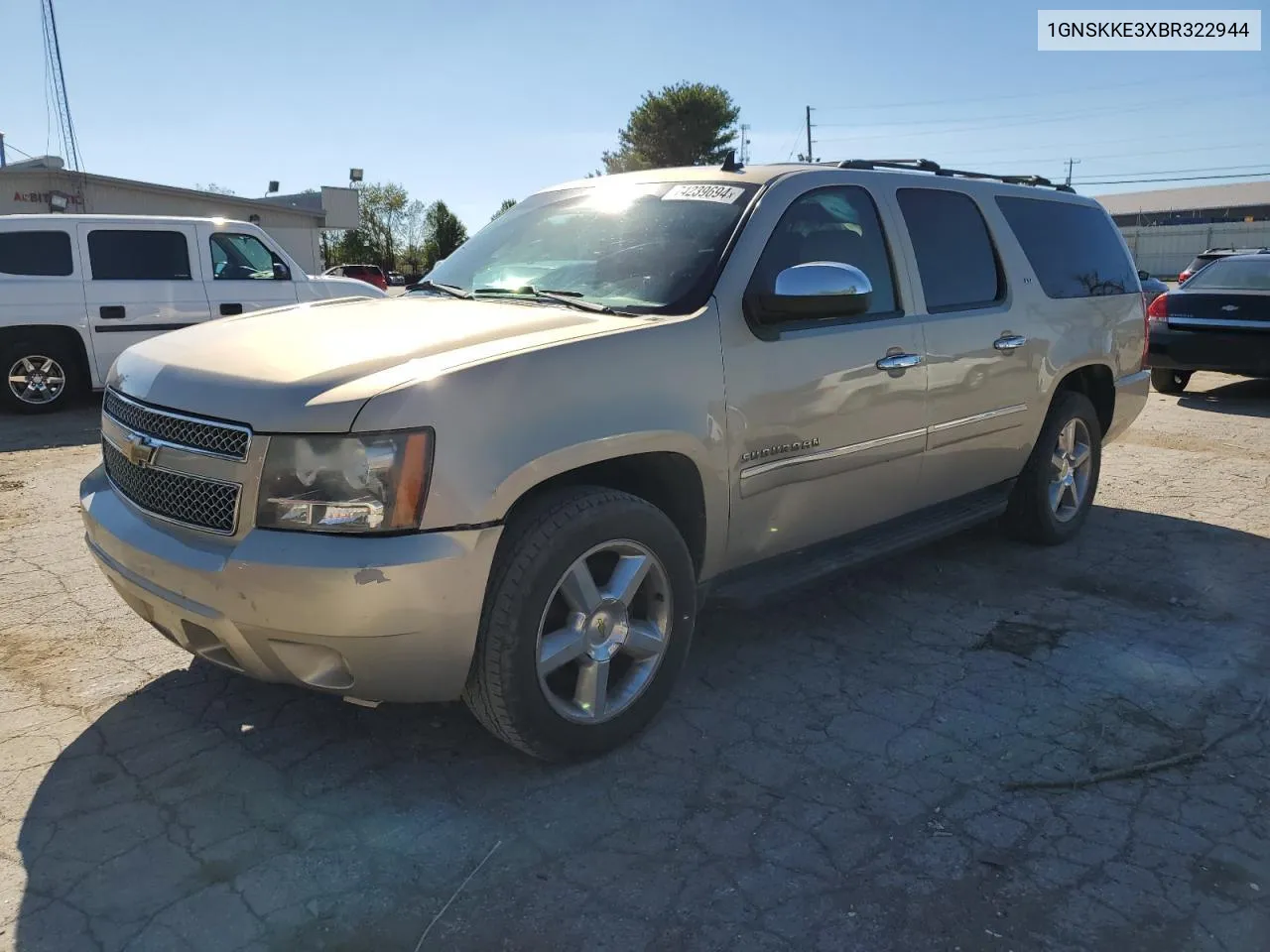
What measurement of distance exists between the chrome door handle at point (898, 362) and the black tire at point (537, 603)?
126 cm

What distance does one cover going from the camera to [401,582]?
8.09 feet

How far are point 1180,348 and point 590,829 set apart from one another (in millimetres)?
9980

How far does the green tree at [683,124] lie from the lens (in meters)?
62.4

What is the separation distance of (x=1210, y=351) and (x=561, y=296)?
9167 millimetres

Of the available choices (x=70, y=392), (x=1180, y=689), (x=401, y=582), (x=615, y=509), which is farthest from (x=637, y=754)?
(x=70, y=392)

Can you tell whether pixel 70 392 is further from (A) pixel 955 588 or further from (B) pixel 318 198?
(B) pixel 318 198

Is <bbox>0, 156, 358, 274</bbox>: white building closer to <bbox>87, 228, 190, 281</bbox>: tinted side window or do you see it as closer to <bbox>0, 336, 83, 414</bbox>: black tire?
<bbox>87, 228, 190, 281</bbox>: tinted side window

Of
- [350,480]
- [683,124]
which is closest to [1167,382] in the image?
[350,480]

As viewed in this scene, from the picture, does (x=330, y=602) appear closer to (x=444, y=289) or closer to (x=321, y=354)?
(x=321, y=354)

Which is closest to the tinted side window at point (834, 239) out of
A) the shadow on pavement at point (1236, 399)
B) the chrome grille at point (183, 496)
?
the chrome grille at point (183, 496)

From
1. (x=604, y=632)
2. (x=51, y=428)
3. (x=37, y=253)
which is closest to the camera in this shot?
(x=604, y=632)

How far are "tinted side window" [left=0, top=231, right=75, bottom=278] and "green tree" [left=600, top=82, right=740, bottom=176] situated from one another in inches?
2186

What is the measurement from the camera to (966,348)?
4.23m

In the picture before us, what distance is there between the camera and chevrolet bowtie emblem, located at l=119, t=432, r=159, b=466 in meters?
2.82
